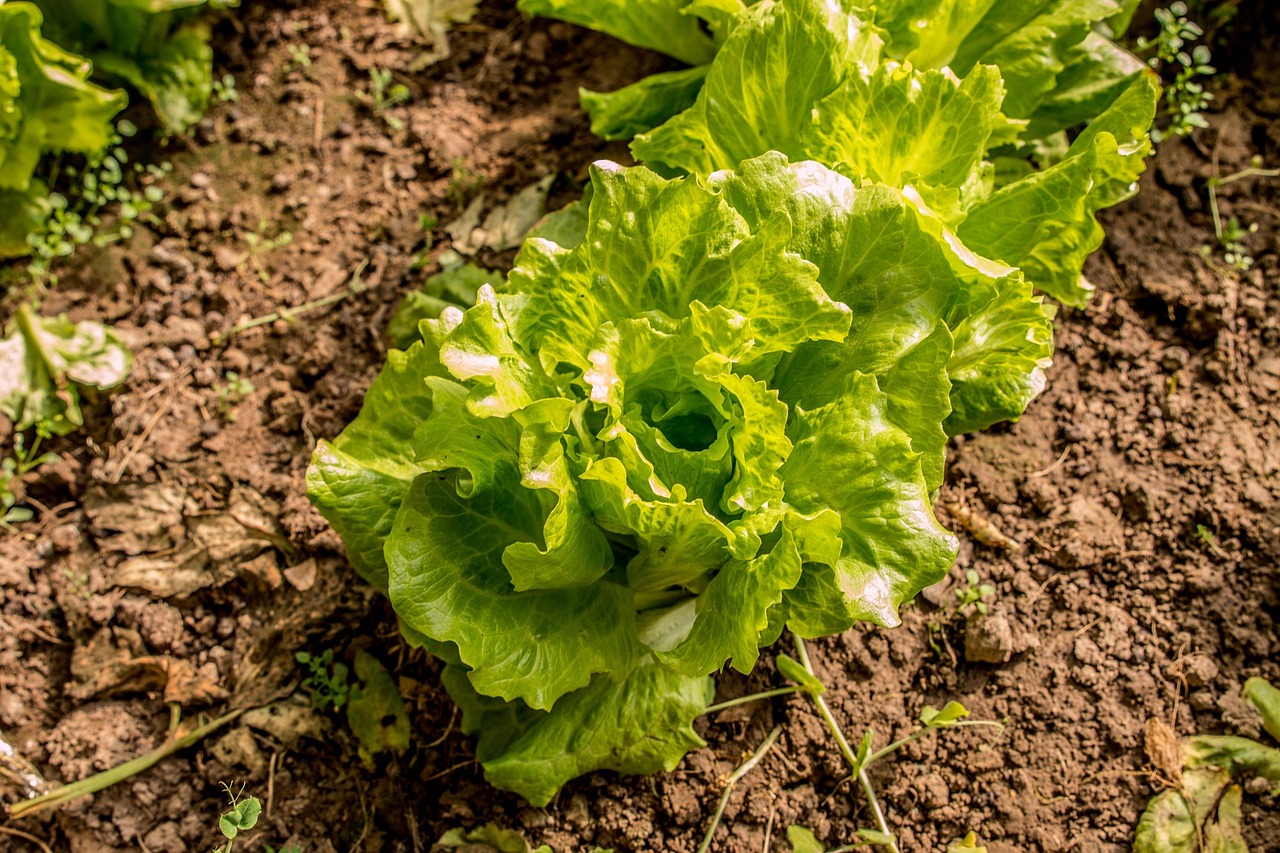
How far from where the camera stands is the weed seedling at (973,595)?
2.46m

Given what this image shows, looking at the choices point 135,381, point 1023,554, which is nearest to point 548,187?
point 135,381

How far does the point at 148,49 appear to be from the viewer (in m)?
3.43

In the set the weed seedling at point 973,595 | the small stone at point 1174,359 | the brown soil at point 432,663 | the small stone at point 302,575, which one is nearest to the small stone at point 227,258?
the brown soil at point 432,663

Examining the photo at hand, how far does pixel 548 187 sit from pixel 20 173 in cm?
170

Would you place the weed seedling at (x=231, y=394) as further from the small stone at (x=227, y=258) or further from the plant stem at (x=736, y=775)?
the plant stem at (x=736, y=775)

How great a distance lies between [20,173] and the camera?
126 inches

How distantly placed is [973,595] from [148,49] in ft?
10.4

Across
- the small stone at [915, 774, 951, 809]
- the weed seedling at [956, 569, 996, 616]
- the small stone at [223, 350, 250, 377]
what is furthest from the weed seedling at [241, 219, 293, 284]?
the small stone at [915, 774, 951, 809]

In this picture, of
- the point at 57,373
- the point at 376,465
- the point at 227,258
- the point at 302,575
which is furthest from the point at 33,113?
the point at 376,465

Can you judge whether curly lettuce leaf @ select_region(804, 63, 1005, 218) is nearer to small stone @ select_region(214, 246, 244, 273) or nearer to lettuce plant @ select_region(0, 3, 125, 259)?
small stone @ select_region(214, 246, 244, 273)

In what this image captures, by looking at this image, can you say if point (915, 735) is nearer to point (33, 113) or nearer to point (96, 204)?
point (96, 204)

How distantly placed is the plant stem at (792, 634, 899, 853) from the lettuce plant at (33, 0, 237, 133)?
2692 millimetres

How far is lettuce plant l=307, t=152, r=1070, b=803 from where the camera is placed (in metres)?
1.84

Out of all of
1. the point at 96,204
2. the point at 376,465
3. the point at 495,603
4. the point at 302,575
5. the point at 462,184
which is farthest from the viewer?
the point at 96,204
